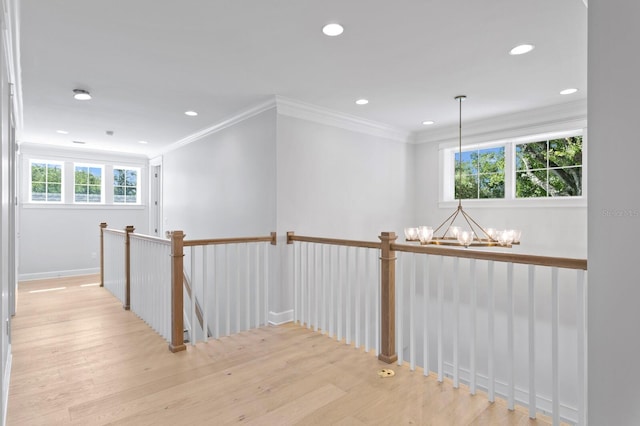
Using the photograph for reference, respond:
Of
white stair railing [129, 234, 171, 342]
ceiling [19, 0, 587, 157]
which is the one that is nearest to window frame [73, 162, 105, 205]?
ceiling [19, 0, 587, 157]

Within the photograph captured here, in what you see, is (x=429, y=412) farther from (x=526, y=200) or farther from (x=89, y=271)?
(x=89, y=271)

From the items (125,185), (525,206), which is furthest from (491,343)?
(125,185)

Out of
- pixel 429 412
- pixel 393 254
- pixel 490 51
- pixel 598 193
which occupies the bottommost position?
pixel 429 412

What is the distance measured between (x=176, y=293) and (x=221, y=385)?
3.07ft

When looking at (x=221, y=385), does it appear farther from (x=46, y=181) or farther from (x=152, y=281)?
(x=46, y=181)

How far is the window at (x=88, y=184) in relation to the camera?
22.0 ft

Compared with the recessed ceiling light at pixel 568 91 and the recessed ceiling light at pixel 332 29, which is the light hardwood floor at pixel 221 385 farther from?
the recessed ceiling light at pixel 568 91

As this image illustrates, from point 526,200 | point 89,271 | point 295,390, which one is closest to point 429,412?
point 295,390

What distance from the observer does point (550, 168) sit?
4.41 m

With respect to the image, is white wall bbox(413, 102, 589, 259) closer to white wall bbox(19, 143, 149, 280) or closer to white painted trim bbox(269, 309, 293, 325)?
white painted trim bbox(269, 309, 293, 325)

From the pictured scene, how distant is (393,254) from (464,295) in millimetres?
2624

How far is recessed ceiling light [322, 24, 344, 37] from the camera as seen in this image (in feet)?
7.72

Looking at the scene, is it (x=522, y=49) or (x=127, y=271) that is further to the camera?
(x=127, y=271)

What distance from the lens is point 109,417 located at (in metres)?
2.02
